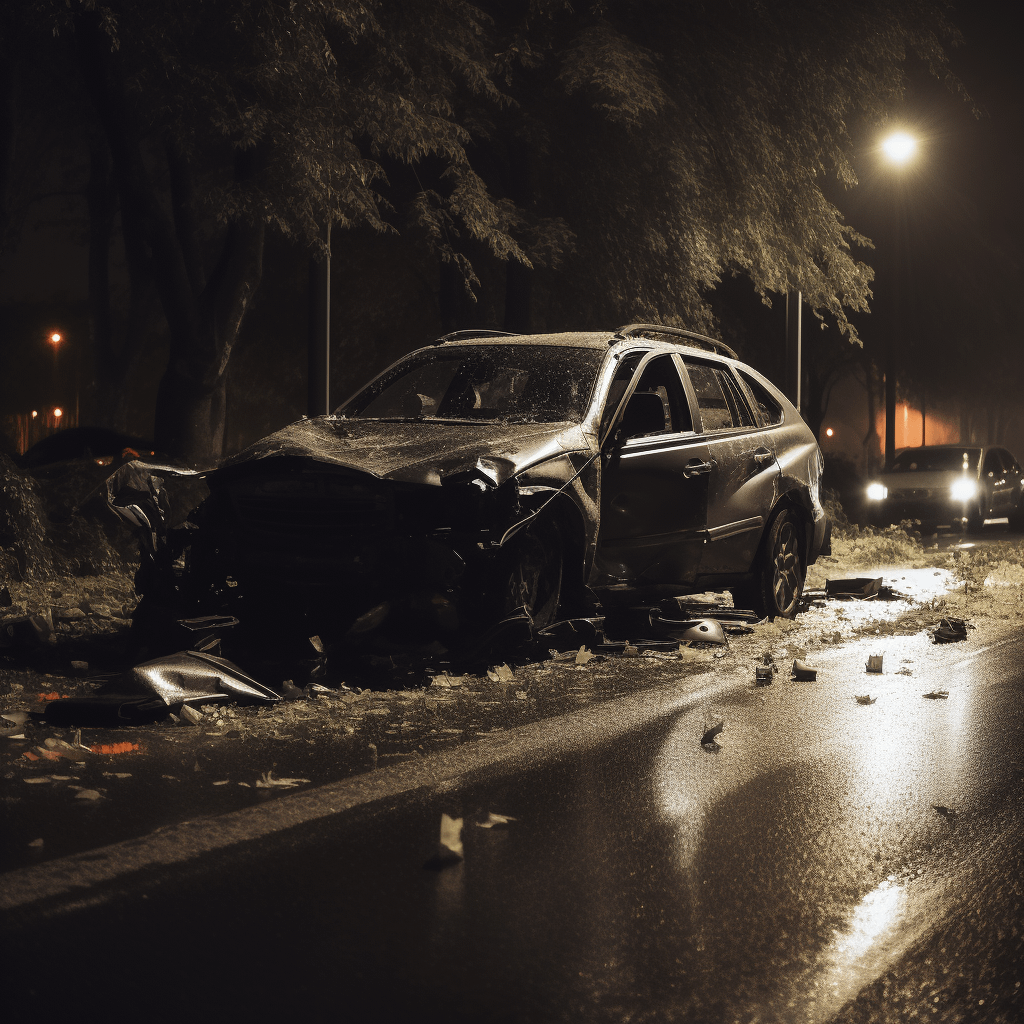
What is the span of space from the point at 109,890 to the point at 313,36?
8859 mm

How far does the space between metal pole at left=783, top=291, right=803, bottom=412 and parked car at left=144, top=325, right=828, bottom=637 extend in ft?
30.5

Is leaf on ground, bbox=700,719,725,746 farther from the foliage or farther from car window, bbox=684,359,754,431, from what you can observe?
the foliage

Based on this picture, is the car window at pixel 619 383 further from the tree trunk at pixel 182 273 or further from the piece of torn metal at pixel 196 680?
the tree trunk at pixel 182 273

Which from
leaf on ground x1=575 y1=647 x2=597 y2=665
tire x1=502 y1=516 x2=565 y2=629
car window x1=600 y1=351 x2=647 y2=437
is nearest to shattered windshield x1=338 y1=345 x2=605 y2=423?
car window x1=600 y1=351 x2=647 y2=437

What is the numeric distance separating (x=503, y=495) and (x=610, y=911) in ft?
11.4

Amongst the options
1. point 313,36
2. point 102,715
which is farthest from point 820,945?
point 313,36

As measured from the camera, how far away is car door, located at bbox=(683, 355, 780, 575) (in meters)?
8.62

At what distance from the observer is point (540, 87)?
1616 cm

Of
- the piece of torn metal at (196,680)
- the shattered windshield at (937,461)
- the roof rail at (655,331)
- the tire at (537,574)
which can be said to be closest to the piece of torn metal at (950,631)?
the roof rail at (655,331)

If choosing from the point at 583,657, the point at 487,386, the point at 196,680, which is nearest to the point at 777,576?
the point at 583,657

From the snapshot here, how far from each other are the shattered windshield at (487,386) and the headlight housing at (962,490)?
14.8m

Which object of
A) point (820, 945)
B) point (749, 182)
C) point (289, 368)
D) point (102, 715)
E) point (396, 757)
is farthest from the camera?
point (289, 368)

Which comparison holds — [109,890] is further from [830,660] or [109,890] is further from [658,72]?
[658,72]

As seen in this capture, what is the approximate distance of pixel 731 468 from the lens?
8805 mm
